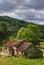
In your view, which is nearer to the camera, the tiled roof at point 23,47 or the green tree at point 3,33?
the tiled roof at point 23,47

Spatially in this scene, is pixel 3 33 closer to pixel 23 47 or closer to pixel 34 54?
pixel 23 47

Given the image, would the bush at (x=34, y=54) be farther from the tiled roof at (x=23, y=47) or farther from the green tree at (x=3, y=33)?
the green tree at (x=3, y=33)

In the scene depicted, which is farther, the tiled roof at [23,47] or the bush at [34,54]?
the tiled roof at [23,47]

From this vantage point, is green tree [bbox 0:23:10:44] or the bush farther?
green tree [bbox 0:23:10:44]

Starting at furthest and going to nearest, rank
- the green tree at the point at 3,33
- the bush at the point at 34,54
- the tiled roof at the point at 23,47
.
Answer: the green tree at the point at 3,33 → the tiled roof at the point at 23,47 → the bush at the point at 34,54

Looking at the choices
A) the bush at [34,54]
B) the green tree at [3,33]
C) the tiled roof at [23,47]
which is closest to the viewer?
the bush at [34,54]

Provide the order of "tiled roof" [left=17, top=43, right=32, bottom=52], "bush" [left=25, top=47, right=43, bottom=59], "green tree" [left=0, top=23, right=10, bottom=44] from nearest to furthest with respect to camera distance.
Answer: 1. "bush" [left=25, top=47, right=43, bottom=59]
2. "tiled roof" [left=17, top=43, right=32, bottom=52]
3. "green tree" [left=0, top=23, right=10, bottom=44]

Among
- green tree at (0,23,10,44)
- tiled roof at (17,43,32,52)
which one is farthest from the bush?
green tree at (0,23,10,44)

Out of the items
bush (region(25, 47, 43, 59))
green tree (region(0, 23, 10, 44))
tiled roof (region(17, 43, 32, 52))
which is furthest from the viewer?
green tree (region(0, 23, 10, 44))

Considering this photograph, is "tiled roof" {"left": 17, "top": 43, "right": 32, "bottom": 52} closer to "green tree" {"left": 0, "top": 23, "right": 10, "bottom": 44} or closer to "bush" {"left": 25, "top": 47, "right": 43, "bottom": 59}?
"bush" {"left": 25, "top": 47, "right": 43, "bottom": 59}

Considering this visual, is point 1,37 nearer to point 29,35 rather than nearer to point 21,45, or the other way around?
point 29,35

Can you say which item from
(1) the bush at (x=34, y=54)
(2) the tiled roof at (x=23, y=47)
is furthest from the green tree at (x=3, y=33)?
(1) the bush at (x=34, y=54)

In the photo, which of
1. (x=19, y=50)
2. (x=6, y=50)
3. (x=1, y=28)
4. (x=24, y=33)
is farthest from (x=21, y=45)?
(x=1, y=28)

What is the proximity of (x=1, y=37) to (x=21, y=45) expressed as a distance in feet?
105
